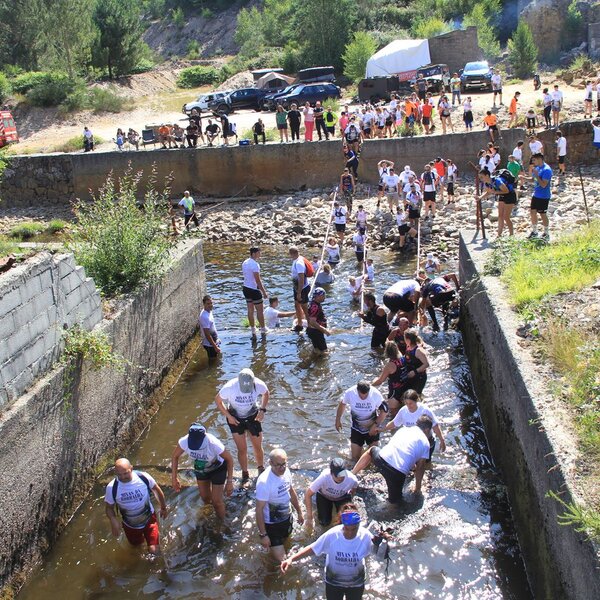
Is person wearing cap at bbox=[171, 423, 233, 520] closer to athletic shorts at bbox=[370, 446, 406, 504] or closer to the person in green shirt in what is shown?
athletic shorts at bbox=[370, 446, 406, 504]

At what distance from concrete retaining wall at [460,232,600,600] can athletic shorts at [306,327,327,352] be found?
112 inches

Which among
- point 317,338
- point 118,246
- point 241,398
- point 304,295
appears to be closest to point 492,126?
point 304,295

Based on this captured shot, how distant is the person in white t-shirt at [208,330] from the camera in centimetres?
1313

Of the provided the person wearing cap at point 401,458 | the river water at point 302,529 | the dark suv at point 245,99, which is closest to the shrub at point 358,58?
the dark suv at point 245,99

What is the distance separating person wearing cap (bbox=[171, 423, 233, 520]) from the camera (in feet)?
27.9

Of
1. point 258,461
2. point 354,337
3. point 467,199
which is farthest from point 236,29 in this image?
Answer: point 258,461

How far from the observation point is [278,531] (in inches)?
312

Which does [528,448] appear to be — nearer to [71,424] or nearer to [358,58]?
[71,424]

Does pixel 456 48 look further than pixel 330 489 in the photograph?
Yes

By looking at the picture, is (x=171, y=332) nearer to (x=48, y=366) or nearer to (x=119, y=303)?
(x=119, y=303)

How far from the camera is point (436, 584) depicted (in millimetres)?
7477

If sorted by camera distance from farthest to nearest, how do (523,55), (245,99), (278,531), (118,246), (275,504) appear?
(245,99) → (523,55) → (118,246) → (278,531) → (275,504)

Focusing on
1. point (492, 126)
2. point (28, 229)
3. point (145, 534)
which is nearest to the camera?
point (145, 534)

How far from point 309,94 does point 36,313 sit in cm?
2914
